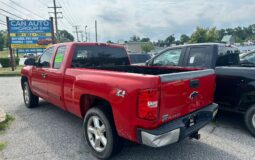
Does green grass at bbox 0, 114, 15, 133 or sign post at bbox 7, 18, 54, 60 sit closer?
green grass at bbox 0, 114, 15, 133

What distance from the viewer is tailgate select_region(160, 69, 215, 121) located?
2430 mm

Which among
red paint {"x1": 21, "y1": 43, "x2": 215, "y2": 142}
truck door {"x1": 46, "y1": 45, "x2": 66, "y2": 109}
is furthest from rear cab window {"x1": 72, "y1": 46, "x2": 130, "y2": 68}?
truck door {"x1": 46, "y1": 45, "x2": 66, "y2": 109}

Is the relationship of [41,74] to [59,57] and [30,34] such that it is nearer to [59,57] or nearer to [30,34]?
[59,57]

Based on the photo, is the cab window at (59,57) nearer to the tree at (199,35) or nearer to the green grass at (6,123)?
the green grass at (6,123)

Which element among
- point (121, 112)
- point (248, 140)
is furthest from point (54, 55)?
point (248, 140)

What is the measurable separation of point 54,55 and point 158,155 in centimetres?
305

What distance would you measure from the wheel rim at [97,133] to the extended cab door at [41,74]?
2.09 meters

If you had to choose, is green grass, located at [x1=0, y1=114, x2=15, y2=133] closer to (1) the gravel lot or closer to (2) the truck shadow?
(1) the gravel lot

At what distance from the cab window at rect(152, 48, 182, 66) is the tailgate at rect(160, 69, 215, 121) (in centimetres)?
198

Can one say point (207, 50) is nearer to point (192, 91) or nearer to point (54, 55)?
point (192, 91)

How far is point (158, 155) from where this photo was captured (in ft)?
10.6

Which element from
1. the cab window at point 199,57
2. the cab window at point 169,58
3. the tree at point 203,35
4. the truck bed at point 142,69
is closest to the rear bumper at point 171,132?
the truck bed at point 142,69

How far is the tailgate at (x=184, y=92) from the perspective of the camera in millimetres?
2430

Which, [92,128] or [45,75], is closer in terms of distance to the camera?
[92,128]
